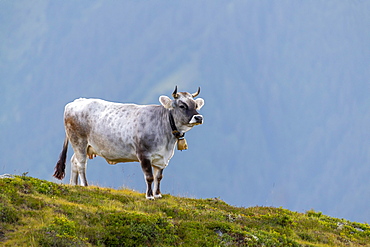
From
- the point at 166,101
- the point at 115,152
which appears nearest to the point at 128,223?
the point at 115,152

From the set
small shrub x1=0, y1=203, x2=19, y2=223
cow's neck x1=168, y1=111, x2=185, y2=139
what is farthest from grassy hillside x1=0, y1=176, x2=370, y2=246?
cow's neck x1=168, y1=111, x2=185, y2=139

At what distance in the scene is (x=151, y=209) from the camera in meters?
15.6

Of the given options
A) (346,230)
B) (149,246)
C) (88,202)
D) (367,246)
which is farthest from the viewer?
(346,230)

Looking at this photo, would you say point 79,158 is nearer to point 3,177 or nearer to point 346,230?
point 3,177

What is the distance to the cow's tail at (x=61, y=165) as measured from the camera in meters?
20.4

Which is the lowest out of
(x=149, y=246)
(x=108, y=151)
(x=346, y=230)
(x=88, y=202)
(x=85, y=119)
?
(x=149, y=246)

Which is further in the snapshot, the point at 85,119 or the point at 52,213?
the point at 85,119

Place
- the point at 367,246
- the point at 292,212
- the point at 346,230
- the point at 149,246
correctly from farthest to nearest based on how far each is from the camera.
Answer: the point at 292,212 → the point at 346,230 → the point at 367,246 → the point at 149,246

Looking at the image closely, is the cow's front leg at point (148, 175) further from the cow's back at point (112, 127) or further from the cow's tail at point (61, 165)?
the cow's tail at point (61, 165)

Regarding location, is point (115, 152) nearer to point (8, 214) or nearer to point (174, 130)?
point (174, 130)

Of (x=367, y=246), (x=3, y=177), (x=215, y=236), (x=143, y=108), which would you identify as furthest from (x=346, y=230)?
(x=3, y=177)

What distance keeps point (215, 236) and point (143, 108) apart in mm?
6383

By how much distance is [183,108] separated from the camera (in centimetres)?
1780

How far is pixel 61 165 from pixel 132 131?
3.96 m
